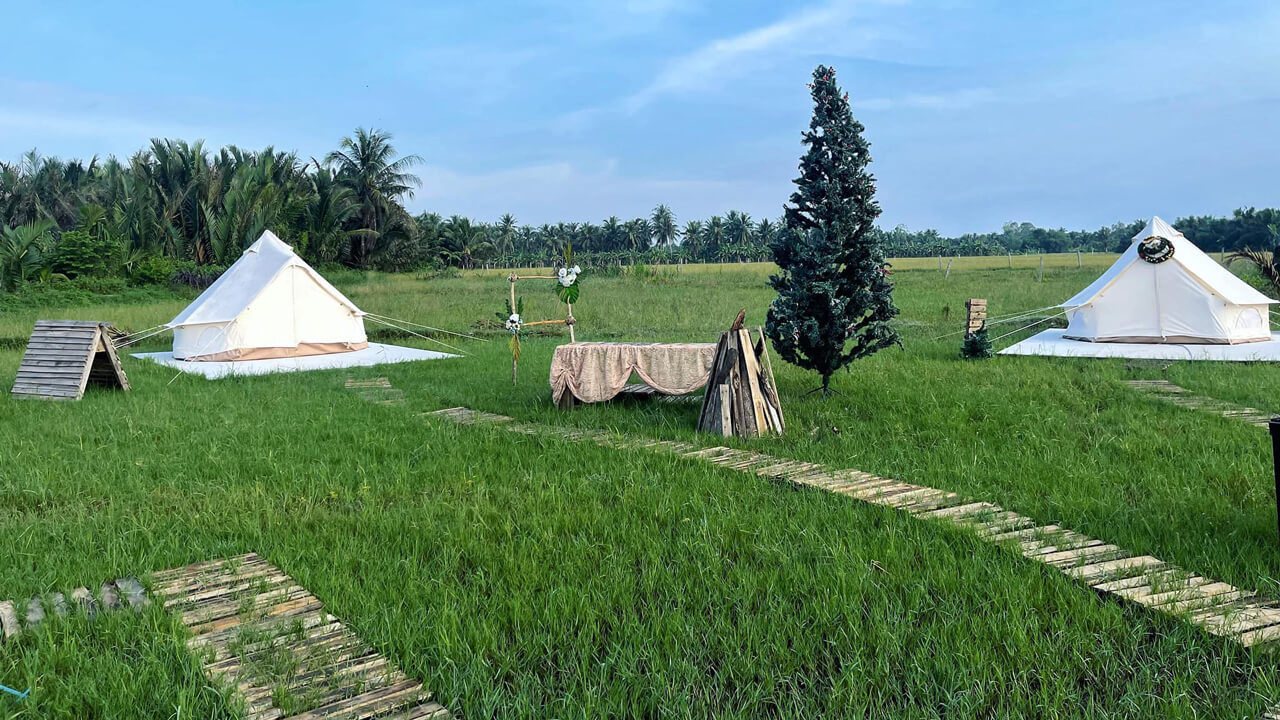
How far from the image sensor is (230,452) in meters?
6.23

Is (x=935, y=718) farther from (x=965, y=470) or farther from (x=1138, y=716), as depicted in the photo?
(x=965, y=470)

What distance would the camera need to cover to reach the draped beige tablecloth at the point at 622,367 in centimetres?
763

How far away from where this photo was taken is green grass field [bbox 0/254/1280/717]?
2740mm

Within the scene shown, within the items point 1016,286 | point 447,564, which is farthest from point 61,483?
point 1016,286

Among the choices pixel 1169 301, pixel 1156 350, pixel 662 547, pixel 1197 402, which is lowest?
pixel 662 547

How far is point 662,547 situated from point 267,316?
1079 centimetres

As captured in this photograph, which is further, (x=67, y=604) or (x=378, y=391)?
(x=378, y=391)

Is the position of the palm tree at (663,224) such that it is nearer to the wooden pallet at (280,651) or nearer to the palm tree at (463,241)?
the palm tree at (463,241)

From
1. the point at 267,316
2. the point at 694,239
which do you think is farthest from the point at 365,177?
the point at 694,239

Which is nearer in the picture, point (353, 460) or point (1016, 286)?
point (353, 460)

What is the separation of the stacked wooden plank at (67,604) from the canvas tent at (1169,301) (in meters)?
12.1

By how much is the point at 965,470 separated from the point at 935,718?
297 centimetres

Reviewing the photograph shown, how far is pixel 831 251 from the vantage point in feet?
25.0

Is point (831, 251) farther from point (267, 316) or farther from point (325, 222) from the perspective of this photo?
point (325, 222)
